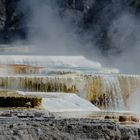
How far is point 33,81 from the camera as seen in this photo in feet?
66.5

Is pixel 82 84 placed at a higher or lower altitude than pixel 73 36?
lower

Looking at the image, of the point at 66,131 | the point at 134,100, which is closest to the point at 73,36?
the point at 134,100

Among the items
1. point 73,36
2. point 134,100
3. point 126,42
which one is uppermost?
point 73,36

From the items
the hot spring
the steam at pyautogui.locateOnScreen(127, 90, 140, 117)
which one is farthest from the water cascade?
the steam at pyautogui.locateOnScreen(127, 90, 140, 117)

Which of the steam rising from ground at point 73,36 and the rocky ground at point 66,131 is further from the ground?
the steam rising from ground at point 73,36

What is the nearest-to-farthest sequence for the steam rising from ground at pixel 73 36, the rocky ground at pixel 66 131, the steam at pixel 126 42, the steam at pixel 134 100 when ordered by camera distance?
the rocky ground at pixel 66 131, the steam at pixel 134 100, the steam at pixel 126 42, the steam rising from ground at pixel 73 36

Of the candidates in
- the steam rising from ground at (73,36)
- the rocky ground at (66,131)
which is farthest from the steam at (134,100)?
the rocky ground at (66,131)

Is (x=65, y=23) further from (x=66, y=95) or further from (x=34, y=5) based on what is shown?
(x=66, y=95)

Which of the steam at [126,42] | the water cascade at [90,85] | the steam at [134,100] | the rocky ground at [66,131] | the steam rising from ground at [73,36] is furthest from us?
the steam rising from ground at [73,36]

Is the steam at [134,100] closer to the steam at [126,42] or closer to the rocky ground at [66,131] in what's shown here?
the steam at [126,42]

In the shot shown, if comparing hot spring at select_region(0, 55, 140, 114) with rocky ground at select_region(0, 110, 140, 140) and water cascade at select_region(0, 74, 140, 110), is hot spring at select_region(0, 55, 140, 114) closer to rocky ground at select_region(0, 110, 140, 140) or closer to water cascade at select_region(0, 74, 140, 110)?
water cascade at select_region(0, 74, 140, 110)

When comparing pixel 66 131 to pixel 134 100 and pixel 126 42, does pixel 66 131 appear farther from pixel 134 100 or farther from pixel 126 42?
pixel 126 42

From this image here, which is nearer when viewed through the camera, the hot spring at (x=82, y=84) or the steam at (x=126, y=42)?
the hot spring at (x=82, y=84)

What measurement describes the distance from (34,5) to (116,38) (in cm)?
1144
